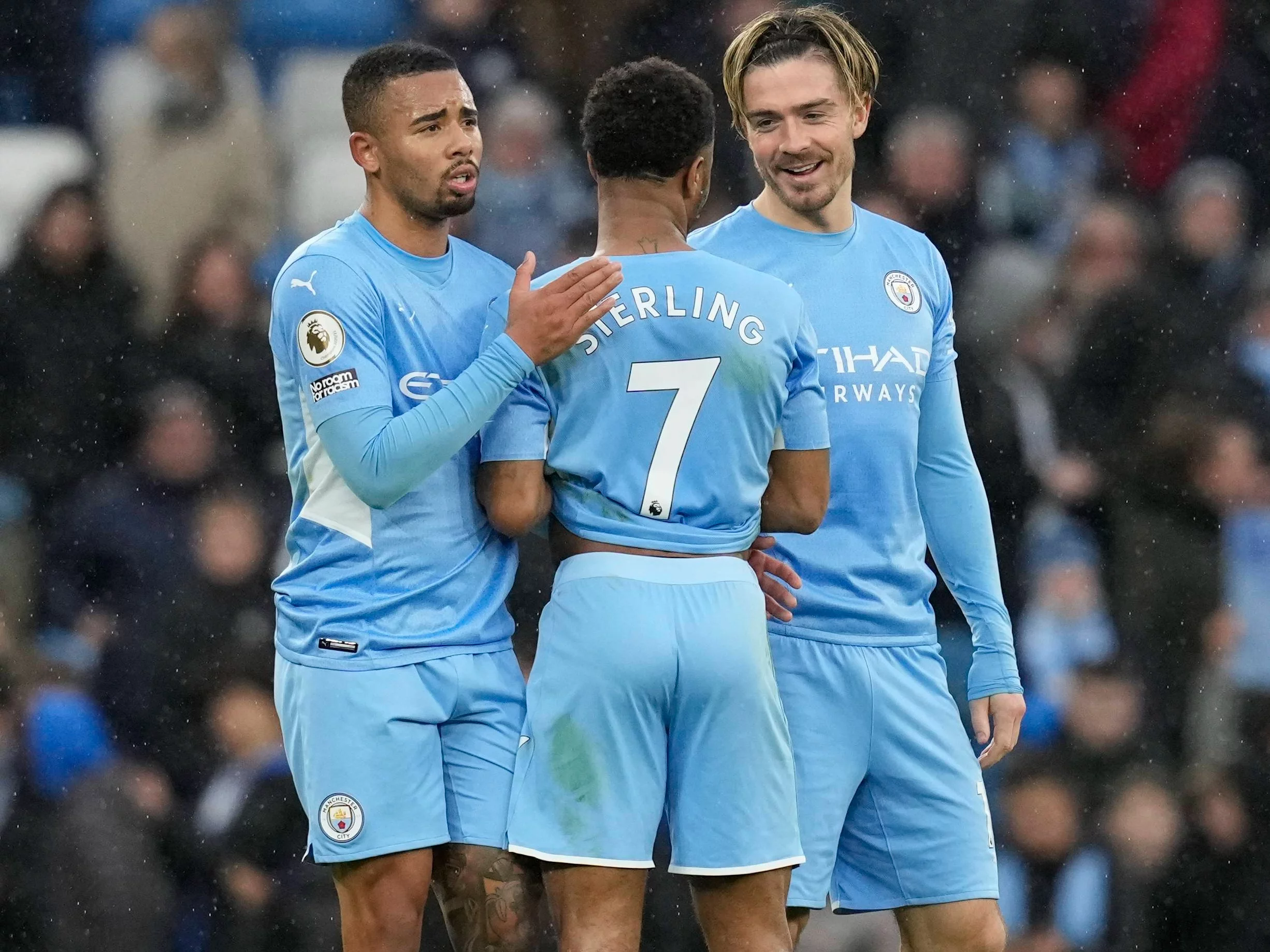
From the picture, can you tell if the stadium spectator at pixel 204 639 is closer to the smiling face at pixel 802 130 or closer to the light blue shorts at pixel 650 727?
the smiling face at pixel 802 130

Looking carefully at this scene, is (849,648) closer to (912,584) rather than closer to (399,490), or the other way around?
(912,584)

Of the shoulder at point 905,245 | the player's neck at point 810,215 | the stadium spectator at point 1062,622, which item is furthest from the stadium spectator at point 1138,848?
the player's neck at point 810,215

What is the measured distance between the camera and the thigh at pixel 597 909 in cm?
263

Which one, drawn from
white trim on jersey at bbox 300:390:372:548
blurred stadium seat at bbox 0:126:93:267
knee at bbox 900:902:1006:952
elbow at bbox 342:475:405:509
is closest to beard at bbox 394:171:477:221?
white trim on jersey at bbox 300:390:372:548

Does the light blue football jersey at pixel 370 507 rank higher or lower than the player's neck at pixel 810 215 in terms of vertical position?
lower

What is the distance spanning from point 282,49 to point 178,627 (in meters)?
2.00

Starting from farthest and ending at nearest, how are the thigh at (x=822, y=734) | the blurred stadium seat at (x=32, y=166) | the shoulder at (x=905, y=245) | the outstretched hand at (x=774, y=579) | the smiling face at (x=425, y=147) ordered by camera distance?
the blurred stadium seat at (x=32, y=166)
the shoulder at (x=905, y=245)
the thigh at (x=822, y=734)
the outstretched hand at (x=774, y=579)
the smiling face at (x=425, y=147)

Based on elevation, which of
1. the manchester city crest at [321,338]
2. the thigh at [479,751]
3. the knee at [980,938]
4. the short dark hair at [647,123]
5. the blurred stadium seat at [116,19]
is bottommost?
the knee at [980,938]

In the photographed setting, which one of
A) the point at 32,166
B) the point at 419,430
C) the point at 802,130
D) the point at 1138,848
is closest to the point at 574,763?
the point at 419,430

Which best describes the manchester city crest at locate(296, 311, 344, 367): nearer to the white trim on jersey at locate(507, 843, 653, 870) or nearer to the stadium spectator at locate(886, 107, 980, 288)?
the white trim on jersey at locate(507, 843, 653, 870)

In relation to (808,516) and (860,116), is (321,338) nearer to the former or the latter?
(808,516)

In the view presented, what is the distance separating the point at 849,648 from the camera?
3234 mm

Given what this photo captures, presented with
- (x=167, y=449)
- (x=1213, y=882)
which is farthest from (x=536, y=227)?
(x=1213, y=882)

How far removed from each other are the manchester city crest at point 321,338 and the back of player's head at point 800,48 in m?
1.02
